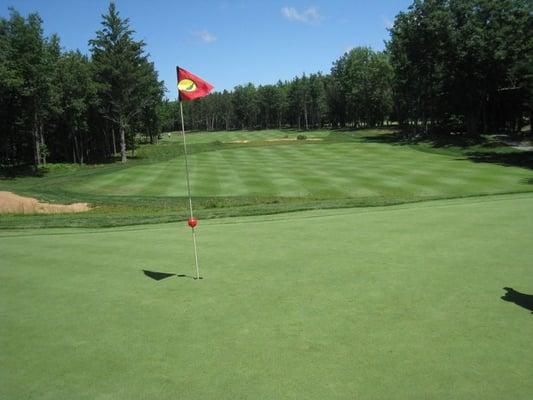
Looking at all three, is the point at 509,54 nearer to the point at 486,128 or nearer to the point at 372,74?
the point at 486,128

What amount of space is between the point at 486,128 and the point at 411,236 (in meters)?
59.6

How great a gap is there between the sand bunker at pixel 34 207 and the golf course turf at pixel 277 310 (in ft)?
41.4

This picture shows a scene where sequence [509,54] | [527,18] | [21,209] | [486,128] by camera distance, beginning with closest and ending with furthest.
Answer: [21,209] < [527,18] < [509,54] < [486,128]

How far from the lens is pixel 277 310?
6.13 metres

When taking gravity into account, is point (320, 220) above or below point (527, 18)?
below

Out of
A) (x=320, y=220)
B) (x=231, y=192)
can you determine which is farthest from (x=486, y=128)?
(x=320, y=220)

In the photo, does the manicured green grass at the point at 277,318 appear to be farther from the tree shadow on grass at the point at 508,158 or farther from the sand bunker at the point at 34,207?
the tree shadow on grass at the point at 508,158

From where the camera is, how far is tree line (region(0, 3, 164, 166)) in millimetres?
42219

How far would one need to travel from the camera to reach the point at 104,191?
3114 centimetres

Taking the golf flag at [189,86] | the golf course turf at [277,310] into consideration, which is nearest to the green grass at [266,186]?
the golf course turf at [277,310]

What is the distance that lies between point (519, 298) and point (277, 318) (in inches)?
133

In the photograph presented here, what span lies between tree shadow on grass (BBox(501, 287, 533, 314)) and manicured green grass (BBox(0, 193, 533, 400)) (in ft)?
0.48

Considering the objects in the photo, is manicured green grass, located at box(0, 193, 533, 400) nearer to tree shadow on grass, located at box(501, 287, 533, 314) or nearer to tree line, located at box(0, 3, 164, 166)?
tree shadow on grass, located at box(501, 287, 533, 314)

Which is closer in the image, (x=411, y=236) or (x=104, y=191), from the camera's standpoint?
(x=411, y=236)
